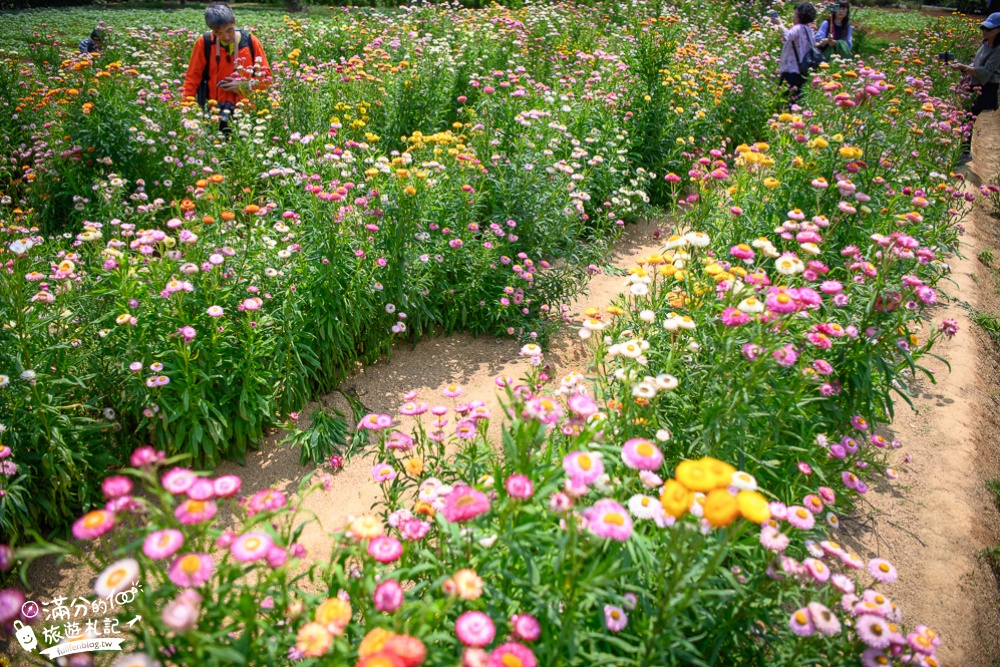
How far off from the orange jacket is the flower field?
29cm

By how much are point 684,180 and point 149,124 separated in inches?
213

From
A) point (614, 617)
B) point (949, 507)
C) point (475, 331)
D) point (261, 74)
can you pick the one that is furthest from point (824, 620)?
point (261, 74)

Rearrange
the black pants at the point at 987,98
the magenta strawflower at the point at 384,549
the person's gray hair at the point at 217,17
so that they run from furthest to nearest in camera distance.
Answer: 1. the black pants at the point at 987,98
2. the person's gray hair at the point at 217,17
3. the magenta strawflower at the point at 384,549

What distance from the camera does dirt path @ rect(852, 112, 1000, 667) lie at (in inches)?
108

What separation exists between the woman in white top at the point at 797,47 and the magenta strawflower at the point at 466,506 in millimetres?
8122

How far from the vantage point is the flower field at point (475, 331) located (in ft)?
5.29

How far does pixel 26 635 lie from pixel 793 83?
31.2ft

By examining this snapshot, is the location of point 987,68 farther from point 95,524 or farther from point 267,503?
point 95,524

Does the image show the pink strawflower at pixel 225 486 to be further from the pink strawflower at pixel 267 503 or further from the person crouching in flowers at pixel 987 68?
the person crouching in flowers at pixel 987 68

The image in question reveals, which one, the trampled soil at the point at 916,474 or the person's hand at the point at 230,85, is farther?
the person's hand at the point at 230,85

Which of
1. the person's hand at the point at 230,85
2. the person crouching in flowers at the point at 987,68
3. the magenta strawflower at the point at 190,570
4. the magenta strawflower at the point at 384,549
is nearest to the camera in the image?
the magenta strawflower at the point at 190,570

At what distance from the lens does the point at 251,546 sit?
1.45 meters

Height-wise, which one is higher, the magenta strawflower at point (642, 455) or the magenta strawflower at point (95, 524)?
the magenta strawflower at point (642, 455)

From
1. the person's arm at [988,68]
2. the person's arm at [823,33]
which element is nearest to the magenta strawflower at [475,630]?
the person's arm at [823,33]
